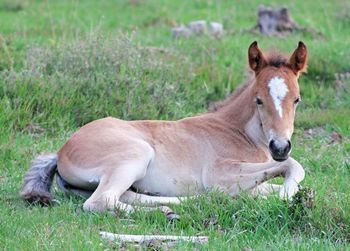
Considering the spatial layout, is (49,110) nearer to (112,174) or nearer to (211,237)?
(112,174)

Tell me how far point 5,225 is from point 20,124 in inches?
131

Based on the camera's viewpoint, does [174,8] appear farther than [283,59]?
Yes

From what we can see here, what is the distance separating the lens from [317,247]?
544 centimetres

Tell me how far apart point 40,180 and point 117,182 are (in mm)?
703

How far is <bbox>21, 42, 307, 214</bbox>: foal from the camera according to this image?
22.0 feet

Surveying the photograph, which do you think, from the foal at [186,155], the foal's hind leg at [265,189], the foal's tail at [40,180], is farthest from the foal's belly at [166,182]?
the foal's tail at [40,180]

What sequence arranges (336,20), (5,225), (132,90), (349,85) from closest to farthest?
1. (5,225)
2. (132,90)
3. (349,85)
4. (336,20)

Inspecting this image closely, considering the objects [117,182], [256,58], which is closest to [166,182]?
[117,182]

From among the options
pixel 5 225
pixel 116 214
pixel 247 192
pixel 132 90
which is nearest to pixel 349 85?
pixel 132 90

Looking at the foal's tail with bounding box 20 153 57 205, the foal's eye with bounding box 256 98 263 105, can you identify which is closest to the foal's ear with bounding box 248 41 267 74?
the foal's eye with bounding box 256 98 263 105

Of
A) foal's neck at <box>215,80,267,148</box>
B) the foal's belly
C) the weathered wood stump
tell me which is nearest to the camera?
the foal's belly

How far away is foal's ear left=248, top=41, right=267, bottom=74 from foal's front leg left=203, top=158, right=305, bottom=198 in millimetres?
844

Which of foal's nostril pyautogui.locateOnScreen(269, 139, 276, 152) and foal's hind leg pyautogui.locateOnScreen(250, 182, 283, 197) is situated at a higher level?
foal's nostril pyautogui.locateOnScreen(269, 139, 276, 152)

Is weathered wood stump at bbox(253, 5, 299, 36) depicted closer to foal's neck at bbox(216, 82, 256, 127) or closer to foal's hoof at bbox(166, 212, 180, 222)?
foal's neck at bbox(216, 82, 256, 127)
